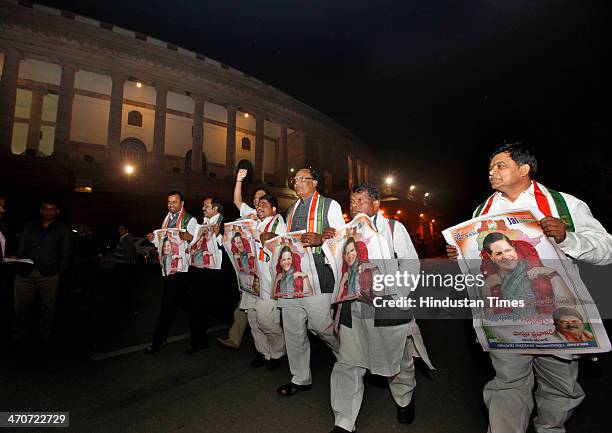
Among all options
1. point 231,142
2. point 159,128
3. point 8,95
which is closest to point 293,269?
point 8,95

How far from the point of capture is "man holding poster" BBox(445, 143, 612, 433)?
2.18 m

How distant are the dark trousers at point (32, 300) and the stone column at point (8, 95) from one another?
21.5 m

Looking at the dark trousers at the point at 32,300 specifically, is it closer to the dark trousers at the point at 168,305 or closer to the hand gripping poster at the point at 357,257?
the dark trousers at the point at 168,305

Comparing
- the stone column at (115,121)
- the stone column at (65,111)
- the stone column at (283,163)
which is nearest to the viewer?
the stone column at (65,111)

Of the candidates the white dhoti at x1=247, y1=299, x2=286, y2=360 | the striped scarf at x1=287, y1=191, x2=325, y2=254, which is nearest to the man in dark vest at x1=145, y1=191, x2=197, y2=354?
the white dhoti at x1=247, y1=299, x2=286, y2=360

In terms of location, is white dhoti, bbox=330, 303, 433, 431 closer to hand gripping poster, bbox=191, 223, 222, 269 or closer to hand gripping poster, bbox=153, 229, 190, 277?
hand gripping poster, bbox=191, 223, 222, 269

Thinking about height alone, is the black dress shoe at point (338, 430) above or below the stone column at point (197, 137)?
below

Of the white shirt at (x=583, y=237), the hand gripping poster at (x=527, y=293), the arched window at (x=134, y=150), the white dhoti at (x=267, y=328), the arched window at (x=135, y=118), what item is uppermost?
the arched window at (x=135, y=118)

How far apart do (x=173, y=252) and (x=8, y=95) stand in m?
26.3

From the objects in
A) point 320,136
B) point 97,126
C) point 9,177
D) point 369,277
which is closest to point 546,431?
point 369,277

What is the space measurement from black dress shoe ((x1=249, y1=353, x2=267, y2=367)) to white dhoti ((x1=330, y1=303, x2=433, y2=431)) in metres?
1.90

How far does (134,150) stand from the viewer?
30.8m

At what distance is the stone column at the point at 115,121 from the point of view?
82.3 ft

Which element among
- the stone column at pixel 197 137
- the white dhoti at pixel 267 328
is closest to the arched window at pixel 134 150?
the stone column at pixel 197 137
